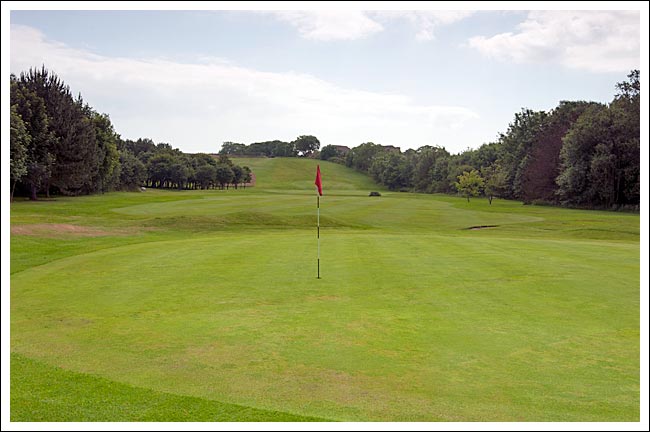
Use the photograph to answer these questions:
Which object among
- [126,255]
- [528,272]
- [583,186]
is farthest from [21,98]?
[583,186]

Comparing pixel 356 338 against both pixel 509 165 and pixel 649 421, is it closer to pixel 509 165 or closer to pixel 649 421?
pixel 649 421

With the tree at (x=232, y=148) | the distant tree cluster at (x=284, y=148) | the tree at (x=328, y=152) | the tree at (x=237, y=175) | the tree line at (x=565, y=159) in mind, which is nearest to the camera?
the tree line at (x=565, y=159)

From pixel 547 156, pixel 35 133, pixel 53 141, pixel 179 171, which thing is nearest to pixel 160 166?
pixel 179 171

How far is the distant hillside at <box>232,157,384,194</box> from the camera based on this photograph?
116m

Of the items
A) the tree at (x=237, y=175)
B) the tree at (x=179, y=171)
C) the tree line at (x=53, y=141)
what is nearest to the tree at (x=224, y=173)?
the tree at (x=237, y=175)

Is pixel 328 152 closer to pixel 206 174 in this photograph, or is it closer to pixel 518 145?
pixel 206 174

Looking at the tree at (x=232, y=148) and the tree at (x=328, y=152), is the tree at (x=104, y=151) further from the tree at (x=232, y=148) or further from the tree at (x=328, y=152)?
the tree at (x=232, y=148)

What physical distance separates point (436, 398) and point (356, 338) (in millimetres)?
2309

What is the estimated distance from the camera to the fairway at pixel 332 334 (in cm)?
574

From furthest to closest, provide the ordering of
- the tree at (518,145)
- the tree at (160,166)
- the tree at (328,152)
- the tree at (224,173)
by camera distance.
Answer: the tree at (328,152) < the tree at (224,173) < the tree at (160,166) < the tree at (518,145)

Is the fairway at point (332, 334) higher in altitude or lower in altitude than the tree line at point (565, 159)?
lower

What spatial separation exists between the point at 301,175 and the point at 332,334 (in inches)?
4746

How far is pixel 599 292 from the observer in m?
11.4

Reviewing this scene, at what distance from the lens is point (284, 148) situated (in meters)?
161
